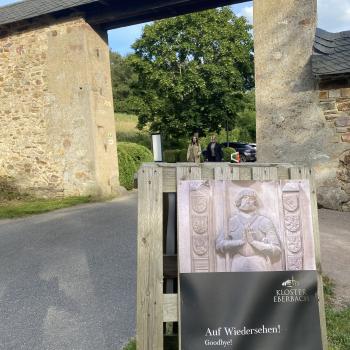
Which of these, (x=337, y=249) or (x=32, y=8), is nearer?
(x=337, y=249)

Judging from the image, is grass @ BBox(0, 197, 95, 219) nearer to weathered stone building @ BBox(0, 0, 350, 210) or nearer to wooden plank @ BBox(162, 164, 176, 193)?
weathered stone building @ BBox(0, 0, 350, 210)

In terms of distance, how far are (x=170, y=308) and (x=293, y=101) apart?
6831 mm

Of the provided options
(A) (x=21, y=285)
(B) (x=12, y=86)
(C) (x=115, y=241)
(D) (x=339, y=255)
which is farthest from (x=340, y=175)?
(B) (x=12, y=86)

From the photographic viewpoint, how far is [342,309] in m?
3.76

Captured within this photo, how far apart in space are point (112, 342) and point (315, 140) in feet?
20.5

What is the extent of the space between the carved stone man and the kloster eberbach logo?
137 mm

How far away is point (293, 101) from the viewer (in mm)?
8391

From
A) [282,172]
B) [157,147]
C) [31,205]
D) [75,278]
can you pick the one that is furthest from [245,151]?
[282,172]

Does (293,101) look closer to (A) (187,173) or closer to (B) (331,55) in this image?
(B) (331,55)

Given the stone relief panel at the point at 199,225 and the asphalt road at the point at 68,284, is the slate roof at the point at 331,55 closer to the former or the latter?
the asphalt road at the point at 68,284

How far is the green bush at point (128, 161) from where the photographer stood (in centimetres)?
1320

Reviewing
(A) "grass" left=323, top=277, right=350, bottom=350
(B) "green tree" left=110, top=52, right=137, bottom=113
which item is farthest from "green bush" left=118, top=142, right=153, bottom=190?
(B) "green tree" left=110, top=52, right=137, bottom=113

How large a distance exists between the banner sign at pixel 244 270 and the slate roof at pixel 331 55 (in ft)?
20.0

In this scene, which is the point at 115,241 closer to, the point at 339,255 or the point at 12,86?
the point at 339,255
